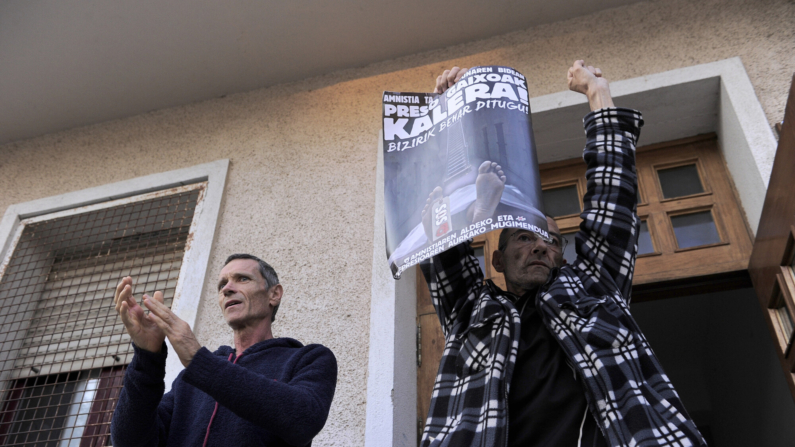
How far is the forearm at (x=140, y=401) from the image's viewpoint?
5.78 ft

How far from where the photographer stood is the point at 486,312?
1885 mm

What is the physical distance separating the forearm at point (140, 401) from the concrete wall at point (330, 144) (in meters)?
1.02

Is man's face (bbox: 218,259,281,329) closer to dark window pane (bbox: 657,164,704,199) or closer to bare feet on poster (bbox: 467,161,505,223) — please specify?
bare feet on poster (bbox: 467,161,505,223)

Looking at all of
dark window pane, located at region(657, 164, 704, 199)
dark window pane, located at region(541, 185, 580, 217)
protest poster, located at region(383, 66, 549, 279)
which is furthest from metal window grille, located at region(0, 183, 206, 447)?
dark window pane, located at region(657, 164, 704, 199)

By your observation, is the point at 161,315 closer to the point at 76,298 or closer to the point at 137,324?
the point at 137,324

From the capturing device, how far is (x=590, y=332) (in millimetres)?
1673

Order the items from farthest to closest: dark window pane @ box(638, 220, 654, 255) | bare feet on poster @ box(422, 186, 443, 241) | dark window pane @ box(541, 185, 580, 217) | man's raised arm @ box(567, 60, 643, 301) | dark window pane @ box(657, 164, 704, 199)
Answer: dark window pane @ box(541, 185, 580, 217), dark window pane @ box(657, 164, 704, 199), dark window pane @ box(638, 220, 654, 255), man's raised arm @ box(567, 60, 643, 301), bare feet on poster @ box(422, 186, 443, 241)

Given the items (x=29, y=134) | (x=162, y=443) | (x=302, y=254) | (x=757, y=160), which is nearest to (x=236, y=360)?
(x=162, y=443)

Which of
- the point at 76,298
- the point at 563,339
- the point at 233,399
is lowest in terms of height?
the point at 233,399

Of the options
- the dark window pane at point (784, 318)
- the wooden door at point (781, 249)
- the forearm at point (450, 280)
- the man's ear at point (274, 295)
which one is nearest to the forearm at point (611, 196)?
the forearm at point (450, 280)

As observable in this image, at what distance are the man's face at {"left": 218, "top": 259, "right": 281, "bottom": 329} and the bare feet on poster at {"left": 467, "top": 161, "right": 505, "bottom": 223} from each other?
0.89 m

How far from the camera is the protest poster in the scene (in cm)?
174

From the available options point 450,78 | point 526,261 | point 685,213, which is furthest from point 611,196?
point 685,213

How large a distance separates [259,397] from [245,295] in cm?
65
